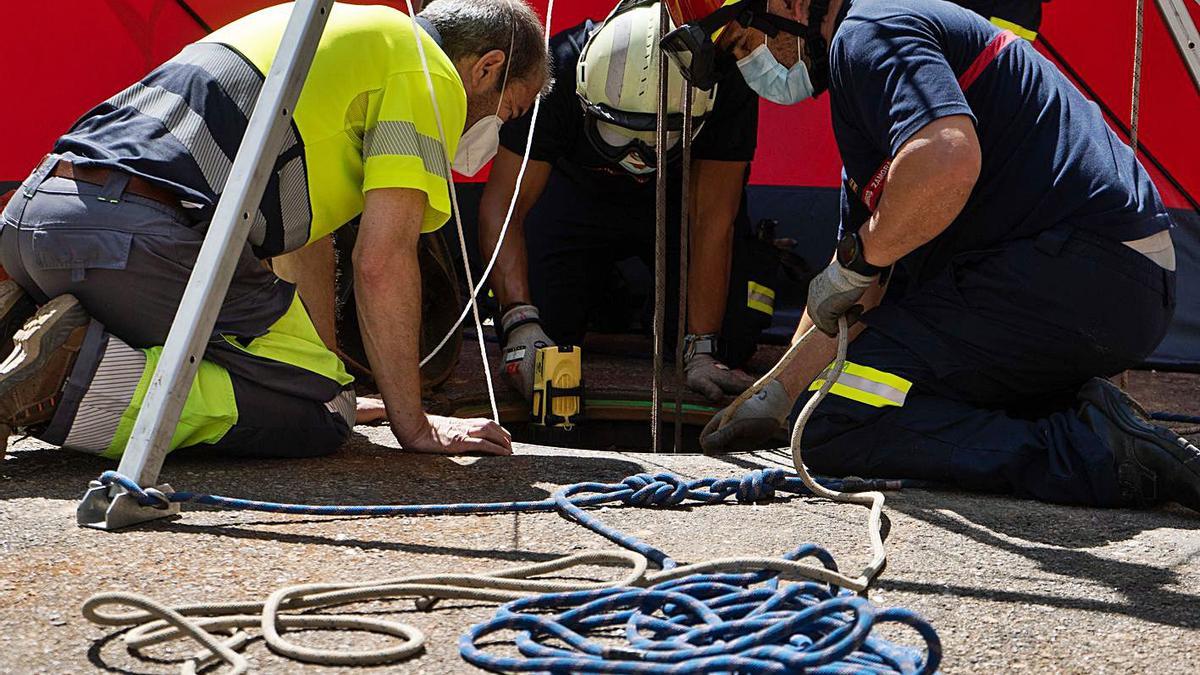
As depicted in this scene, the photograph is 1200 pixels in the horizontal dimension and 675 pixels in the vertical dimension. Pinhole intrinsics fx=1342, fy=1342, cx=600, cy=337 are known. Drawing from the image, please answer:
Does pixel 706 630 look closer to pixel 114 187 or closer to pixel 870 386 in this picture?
pixel 870 386

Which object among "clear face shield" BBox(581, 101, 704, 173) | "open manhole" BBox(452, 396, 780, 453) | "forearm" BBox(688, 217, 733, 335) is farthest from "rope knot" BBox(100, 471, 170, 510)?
"forearm" BBox(688, 217, 733, 335)

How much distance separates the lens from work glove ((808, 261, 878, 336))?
8.92ft

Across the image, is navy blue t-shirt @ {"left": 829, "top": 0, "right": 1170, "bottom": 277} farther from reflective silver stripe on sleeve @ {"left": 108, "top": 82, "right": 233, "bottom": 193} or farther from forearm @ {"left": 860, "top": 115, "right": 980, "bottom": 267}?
reflective silver stripe on sleeve @ {"left": 108, "top": 82, "right": 233, "bottom": 193}

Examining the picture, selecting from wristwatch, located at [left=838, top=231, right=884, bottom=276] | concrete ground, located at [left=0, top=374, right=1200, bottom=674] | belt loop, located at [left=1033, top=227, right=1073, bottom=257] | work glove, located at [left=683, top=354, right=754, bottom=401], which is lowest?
work glove, located at [left=683, top=354, right=754, bottom=401]

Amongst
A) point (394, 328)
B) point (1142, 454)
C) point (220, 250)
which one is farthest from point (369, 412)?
point (1142, 454)

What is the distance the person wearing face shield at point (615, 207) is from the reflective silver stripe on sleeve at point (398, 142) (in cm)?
122

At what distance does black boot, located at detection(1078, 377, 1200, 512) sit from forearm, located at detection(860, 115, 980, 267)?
0.53 meters

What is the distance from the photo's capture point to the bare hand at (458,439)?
2.97 meters

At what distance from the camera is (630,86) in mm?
3857

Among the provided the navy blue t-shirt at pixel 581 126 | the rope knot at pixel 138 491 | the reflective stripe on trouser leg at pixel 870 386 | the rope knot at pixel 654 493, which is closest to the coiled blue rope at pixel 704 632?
the rope knot at pixel 654 493

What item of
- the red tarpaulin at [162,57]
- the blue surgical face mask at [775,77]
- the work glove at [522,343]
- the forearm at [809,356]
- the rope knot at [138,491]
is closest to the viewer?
the rope knot at [138,491]

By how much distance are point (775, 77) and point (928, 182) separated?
31.1 inches

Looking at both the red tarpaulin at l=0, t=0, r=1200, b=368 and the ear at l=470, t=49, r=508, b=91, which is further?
the red tarpaulin at l=0, t=0, r=1200, b=368

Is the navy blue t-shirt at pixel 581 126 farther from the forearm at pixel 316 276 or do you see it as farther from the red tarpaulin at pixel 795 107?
the forearm at pixel 316 276
